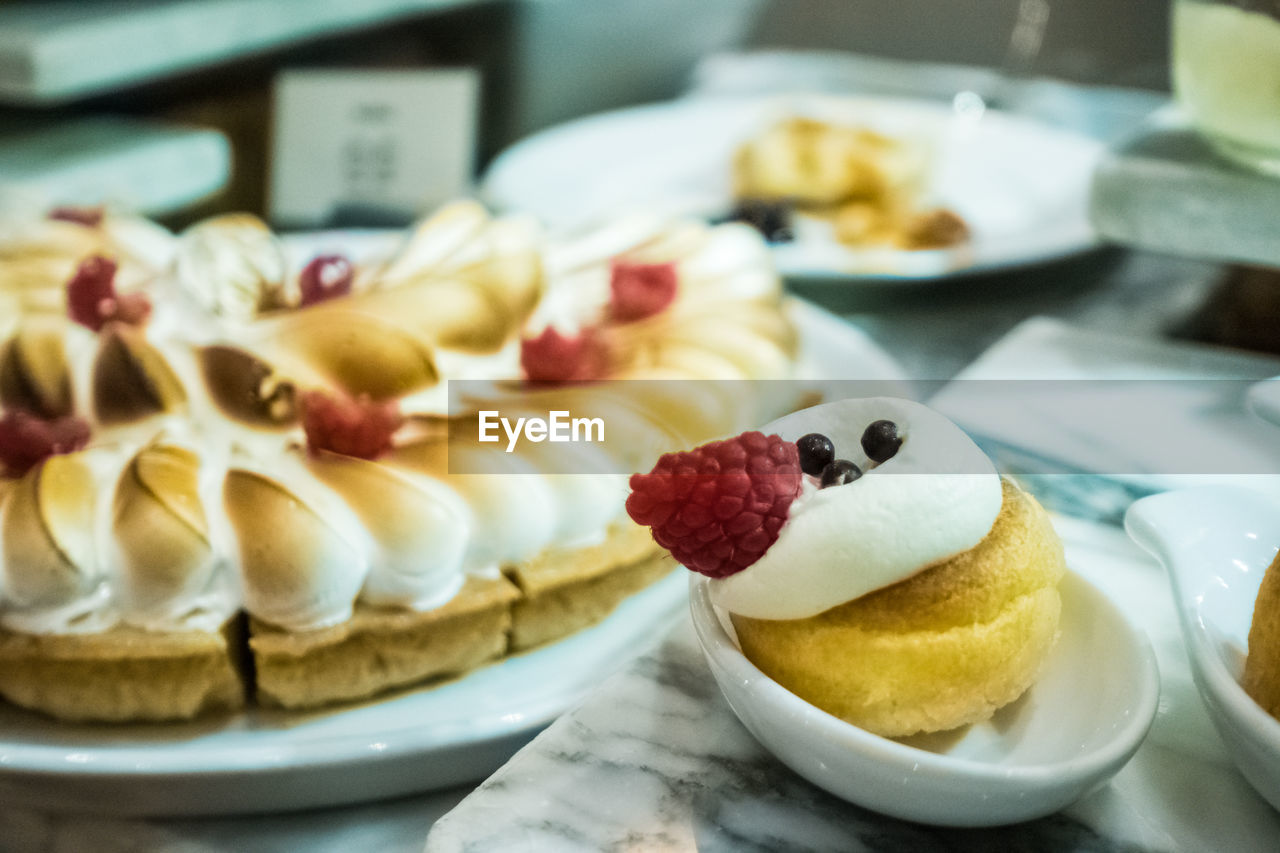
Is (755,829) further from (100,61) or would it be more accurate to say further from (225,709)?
(100,61)

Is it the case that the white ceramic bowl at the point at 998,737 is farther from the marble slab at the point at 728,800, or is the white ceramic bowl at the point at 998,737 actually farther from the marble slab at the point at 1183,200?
the marble slab at the point at 1183,200

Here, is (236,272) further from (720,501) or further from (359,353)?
(720,501)

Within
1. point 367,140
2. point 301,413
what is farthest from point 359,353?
point 367,140

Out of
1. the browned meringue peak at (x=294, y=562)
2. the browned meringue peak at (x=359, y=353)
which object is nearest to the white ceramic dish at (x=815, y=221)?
the browned meringue peak at (x=359, y=353)

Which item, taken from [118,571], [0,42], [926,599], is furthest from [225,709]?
[0,42]

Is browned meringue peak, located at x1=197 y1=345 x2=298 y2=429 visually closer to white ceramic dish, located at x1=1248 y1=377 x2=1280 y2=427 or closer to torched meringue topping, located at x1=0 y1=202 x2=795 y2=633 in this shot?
torched meringue topping, located at x1=0 y1=202 x2=795 y2=633

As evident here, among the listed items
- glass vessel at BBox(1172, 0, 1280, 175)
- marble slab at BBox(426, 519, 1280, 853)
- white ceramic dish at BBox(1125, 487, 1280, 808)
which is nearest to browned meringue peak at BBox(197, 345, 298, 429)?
marble slab at BBox(426, 519, 1280, 853)
